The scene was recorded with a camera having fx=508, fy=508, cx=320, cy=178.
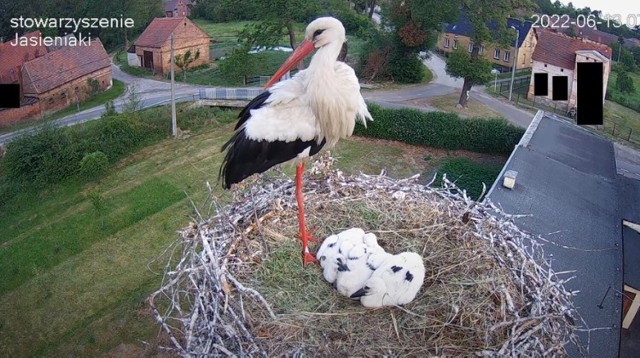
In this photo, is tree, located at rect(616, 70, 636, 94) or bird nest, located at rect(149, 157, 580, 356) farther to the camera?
tree, located at rect(616, 70, 636, 94)

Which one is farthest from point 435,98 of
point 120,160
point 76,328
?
point 76,328

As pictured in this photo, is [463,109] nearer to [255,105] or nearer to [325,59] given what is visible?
[255,105]

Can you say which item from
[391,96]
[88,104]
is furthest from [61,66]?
[391,96]

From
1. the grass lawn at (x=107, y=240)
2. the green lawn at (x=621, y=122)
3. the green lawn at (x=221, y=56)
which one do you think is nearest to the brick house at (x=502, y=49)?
the green lawn at (x=221, y=56)

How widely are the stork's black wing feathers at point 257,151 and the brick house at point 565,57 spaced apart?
16.0m

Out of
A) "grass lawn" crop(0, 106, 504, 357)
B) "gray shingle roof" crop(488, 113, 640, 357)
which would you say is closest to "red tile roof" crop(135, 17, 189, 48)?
"grass lawn" crop(0, 106, 504, 357)

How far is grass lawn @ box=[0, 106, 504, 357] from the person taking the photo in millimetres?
6949

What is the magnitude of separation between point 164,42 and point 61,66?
4.54 m

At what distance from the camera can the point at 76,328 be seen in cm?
712

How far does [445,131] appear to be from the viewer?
12.7m

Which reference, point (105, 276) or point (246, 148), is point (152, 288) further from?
point (246, 148)

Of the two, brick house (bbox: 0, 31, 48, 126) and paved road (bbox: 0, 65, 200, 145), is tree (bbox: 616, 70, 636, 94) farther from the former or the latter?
brick house (bbox: 0, 31, 48, 126)

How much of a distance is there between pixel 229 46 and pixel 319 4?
463 inches

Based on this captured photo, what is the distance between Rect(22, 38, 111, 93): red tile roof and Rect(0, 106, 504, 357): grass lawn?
7.21 metres
